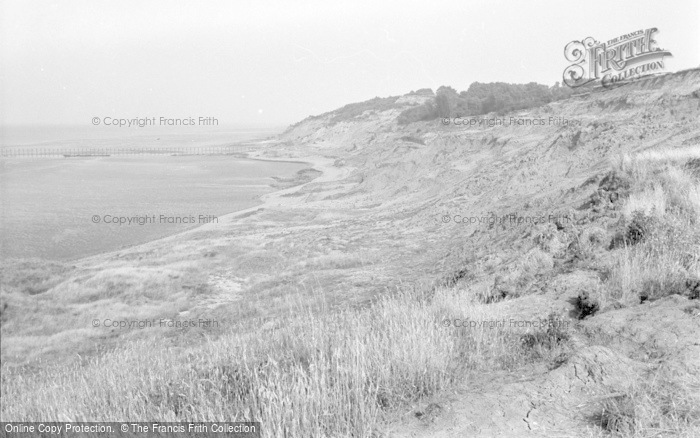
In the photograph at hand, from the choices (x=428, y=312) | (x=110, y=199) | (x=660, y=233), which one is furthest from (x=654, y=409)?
(x=110, y=199)

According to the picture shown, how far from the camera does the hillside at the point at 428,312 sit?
3.63 metres

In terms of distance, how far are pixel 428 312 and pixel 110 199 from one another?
43.2m

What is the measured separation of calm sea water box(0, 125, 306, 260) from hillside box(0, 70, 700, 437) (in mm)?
4921

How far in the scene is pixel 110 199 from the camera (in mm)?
42750

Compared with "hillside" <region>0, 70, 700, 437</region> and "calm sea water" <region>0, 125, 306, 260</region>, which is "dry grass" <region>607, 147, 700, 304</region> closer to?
"hillside" <region>0, 70, 700, 437</region>

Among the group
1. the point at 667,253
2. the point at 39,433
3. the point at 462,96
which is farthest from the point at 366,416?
the point at 462,96

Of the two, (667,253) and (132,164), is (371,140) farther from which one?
(667,253)

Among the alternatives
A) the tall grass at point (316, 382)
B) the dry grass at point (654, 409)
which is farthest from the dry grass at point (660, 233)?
the dry grass at point (654, 409)

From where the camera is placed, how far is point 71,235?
29.4m

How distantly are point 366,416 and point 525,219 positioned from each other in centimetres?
1066

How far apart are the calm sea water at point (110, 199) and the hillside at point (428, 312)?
16.1 ft

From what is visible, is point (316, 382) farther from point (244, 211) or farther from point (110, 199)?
point (110, 199)

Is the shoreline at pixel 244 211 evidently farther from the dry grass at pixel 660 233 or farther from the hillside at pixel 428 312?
the dry grass at pixel 660 233

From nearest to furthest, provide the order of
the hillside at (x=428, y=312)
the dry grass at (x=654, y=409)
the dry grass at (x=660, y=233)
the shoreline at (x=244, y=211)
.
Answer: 1. the dry grass at (x=654, y=409)
2. the hillside at (x=428, y=312)
3. the dry grass at (x=660, y=233)
4. the shoreline at (x=244, y=211)
